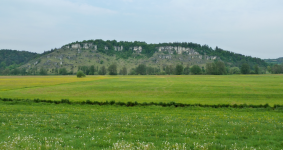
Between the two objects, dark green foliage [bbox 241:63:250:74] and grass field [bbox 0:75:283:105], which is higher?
dark green foliage [bbox 241:63:250:74]

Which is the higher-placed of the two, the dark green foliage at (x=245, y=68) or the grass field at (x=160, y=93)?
the dark green foliage at (x=245, y=68)

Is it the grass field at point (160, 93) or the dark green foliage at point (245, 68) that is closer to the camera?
the grass field at point (160, 93)

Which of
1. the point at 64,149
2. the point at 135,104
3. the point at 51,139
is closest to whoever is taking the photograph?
the point at 64,149

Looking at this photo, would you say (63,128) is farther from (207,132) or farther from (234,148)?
(234,148)

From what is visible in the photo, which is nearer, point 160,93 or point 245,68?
point 160,93

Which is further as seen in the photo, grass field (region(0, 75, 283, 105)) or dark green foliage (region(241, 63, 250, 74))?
dark green foliage (region(241, 63, 250, 74))

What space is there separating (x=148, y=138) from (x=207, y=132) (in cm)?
406

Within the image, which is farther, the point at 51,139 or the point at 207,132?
the point at 207,132

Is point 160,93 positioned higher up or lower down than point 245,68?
lower down

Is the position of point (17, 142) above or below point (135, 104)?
above

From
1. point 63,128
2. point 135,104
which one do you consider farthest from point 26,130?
point 135,104

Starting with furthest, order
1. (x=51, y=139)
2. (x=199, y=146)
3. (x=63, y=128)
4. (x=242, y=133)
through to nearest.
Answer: (x=63, y=128)
(x=242, y=133)
(x=51, y=139)
(x=199, y=146)

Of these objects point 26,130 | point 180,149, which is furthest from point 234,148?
point 26,130

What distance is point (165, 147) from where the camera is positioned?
751 cm
